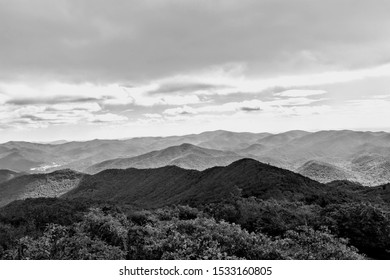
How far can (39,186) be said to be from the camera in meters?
156

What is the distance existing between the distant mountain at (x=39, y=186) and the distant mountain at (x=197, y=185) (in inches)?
538

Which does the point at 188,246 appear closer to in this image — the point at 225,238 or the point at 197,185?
the point at 225,238

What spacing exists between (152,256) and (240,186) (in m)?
53.6

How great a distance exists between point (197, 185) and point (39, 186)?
98035 millimetres

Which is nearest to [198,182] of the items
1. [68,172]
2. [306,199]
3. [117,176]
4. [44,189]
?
[306,199]

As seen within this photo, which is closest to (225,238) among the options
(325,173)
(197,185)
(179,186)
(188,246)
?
(188,246)

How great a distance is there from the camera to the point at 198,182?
316 ft

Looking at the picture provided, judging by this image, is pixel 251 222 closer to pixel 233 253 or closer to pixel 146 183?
pixel 233 253

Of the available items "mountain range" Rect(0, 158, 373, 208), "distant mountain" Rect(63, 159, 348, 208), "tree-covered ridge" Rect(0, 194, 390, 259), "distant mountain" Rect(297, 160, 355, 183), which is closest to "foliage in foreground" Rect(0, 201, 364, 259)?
"tree-covered ridge" Rect(0, 194, 390, 259)

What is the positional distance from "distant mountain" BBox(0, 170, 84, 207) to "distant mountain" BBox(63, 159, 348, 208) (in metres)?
13.7

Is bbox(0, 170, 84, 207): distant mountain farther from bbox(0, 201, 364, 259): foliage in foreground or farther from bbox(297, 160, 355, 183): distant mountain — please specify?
bbox(0, 201, 364, 259): foliage in foreground

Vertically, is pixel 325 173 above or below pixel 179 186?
below

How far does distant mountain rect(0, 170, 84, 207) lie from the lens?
146 meters

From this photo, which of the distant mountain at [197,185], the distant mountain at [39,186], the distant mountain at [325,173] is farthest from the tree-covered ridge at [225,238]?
the distant mountain at [325,173]
